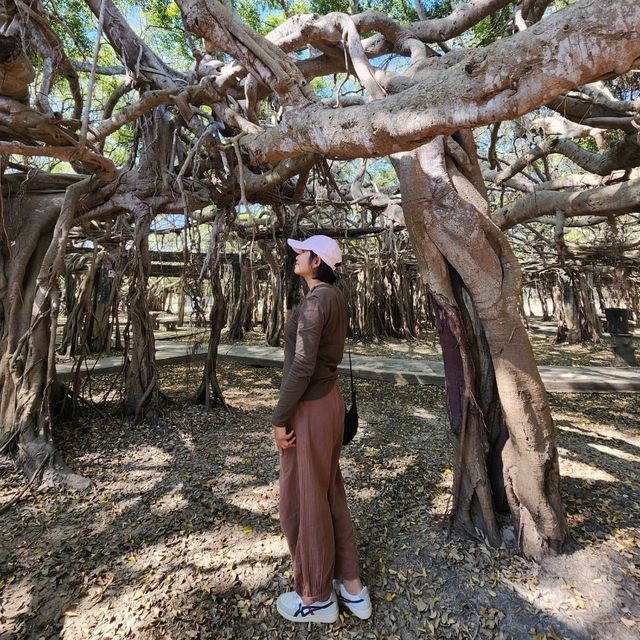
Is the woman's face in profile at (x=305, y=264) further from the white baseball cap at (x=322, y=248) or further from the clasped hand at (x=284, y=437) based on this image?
the clasped hand at (x=284, y=437)

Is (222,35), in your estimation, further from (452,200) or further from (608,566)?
(608,566)

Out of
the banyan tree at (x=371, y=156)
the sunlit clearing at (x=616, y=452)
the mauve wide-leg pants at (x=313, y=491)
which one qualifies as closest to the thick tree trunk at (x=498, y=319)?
the banyan tree at (x=371, y=156)

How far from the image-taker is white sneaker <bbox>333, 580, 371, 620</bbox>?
56.3 inches

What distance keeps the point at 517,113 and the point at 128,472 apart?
3.05m

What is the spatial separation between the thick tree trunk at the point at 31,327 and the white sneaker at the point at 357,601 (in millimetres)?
1899

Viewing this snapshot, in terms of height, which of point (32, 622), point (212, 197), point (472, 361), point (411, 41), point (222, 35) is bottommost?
point (32, 622)

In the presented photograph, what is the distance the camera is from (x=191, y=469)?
2715mm

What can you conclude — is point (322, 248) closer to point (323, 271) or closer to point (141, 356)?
point (323, 271)

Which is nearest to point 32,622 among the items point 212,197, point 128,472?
point 128,472

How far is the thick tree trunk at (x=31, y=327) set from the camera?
2586 millimetres

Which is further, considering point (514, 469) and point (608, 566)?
point (514, 469)

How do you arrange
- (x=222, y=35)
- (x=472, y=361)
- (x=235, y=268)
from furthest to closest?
(x=235, y=268)
(x=472, y=361)
(x=222, y=35)

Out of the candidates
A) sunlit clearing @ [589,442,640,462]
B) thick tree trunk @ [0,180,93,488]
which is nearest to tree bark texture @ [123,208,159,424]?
thick tree trunk @ [0,180,93,488]

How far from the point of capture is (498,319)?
1.76 metres
